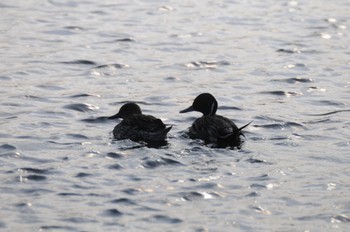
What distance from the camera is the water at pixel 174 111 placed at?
11898 millimetres

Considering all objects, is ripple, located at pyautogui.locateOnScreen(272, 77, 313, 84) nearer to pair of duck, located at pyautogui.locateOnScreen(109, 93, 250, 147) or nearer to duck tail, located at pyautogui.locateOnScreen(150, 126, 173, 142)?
pair of duck, located at pyautogui.locateOnScreen(109, 93, 250, 147)

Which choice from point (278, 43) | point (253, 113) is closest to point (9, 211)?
point (253, 113)

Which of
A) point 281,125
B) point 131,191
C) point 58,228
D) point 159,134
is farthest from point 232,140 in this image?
point 58,228

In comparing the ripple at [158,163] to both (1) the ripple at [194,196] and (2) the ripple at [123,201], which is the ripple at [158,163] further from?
(2) the ripple at [123,201]

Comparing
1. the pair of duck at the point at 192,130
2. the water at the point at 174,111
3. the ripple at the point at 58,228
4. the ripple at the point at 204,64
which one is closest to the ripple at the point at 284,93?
the water at the point at 174,111

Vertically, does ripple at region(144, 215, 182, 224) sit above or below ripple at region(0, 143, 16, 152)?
above

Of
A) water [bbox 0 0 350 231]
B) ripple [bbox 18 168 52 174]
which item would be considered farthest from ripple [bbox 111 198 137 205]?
ripple [bbox 18 168 52 174]

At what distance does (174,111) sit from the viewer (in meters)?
17.2

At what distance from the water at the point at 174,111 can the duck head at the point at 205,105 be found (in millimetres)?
384

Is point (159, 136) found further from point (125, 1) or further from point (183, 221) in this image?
point (125, 1)

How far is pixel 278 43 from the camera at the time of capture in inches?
885

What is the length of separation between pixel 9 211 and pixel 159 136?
150 inches

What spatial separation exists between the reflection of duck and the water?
223 mm

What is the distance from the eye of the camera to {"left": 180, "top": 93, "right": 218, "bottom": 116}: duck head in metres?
16.3
